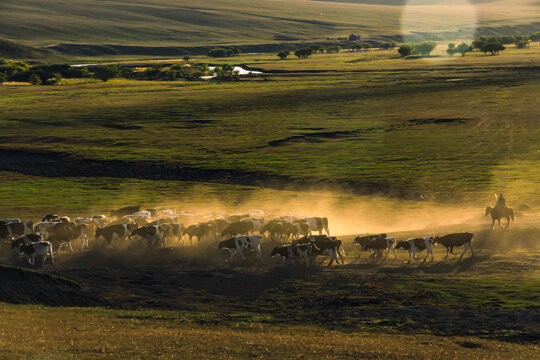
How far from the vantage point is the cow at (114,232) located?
34969 mm

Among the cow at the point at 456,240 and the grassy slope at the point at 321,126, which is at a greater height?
the cow at the point at 456,240

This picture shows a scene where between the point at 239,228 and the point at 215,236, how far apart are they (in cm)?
143

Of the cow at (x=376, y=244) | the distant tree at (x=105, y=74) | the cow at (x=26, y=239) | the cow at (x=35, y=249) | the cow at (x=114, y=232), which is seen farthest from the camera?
the distant tree at (x=105, y=74)

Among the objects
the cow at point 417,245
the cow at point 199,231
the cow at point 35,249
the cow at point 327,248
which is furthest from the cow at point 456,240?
the cow at point 35,249

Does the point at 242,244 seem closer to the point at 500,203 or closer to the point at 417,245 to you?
the point at 417,245

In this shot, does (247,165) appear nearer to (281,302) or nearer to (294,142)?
(294,142)

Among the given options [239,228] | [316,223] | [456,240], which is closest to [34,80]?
[239,228]

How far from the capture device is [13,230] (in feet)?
116

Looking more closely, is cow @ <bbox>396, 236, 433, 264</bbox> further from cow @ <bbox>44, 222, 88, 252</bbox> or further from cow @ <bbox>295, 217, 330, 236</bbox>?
cow @ <bbox>44, 222, 88, 252</bbox>

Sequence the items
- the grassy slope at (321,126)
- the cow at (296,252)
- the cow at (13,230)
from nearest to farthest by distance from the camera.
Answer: the cow at (296,252), the cow at (13,230), the grassy slope at (321,126)

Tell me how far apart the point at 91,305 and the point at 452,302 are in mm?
14264

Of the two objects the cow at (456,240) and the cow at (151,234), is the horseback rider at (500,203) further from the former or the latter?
A: the cow at (151,234)

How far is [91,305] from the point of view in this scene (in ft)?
83.8

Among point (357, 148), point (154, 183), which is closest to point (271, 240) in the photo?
point (154, 183)
